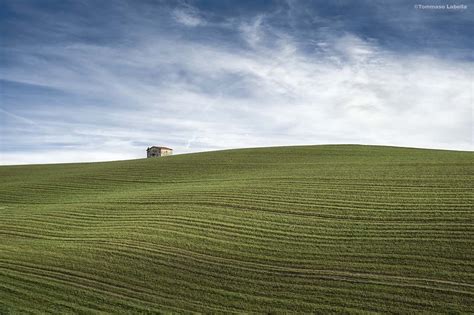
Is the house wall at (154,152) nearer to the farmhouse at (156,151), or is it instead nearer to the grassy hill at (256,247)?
the farmhouse at (156,151)

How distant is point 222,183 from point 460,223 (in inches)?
650

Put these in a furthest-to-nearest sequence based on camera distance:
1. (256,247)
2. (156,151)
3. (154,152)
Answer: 1. (154,152)
2. (156,151)
3. (256,247)

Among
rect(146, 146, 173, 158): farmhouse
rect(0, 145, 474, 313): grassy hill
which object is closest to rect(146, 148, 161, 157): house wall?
rect(146, 146, 173, 158): farmhouse

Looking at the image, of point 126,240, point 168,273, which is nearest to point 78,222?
point 126,240

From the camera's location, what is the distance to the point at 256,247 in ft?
53.5

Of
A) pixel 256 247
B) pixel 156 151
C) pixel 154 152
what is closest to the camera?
pixel 256 247

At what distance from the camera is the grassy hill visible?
12.6 meters

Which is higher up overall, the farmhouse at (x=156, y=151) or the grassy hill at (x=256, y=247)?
the farmhouse at (x=156, y=151)

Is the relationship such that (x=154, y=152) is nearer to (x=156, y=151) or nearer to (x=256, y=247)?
(x=156, y=151)

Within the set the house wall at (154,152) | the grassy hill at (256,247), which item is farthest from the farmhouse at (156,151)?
the grassy hill at (256,247)

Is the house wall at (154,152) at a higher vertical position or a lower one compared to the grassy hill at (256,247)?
higher

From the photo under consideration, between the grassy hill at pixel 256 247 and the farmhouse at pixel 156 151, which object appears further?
the farmhouse at pixel 156 151

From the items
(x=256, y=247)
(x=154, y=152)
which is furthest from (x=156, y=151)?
(x=256, y=247)

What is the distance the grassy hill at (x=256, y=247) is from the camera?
41.4 feet
